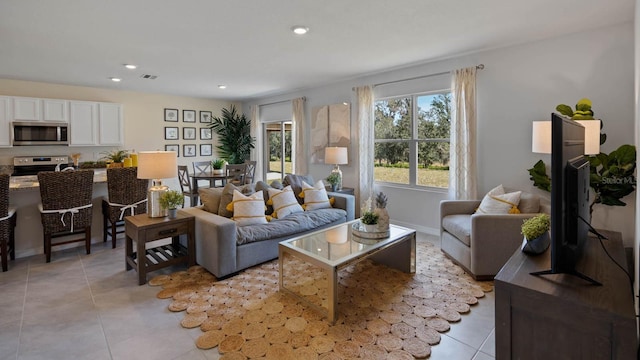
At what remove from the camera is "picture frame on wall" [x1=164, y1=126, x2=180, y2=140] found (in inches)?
293

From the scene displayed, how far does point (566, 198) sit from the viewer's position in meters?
1.37

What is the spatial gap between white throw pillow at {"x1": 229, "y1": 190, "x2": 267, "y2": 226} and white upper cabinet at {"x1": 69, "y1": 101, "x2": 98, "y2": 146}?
4.37 m

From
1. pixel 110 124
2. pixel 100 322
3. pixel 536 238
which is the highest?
pixel 110 124

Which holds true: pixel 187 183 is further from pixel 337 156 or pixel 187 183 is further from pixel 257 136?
pixel 337 156

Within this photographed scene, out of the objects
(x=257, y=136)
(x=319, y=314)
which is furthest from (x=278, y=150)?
(x=319, y=314)

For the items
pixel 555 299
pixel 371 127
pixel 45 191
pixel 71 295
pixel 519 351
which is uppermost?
pixel 371 127

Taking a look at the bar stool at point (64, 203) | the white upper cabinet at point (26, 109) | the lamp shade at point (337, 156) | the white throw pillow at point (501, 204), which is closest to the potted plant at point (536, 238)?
the white throw pillow at point (501, 204)

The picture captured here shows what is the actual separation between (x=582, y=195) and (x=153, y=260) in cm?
353

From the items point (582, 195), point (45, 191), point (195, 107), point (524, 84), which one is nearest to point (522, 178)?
point (524, 84)

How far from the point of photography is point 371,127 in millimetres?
5328

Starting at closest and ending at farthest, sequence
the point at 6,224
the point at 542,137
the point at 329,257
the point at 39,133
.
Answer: the point at 329,257 → the point at 542,137 → the point at 6,224 → the point at 39,133

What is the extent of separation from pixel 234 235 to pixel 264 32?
6.76ft

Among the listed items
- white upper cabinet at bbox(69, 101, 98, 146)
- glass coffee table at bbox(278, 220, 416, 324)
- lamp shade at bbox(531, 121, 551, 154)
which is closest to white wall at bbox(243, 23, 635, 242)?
lamp shade at bbox(531, 121, 551, 154)

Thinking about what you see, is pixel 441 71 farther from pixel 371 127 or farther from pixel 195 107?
pixel 195 107
